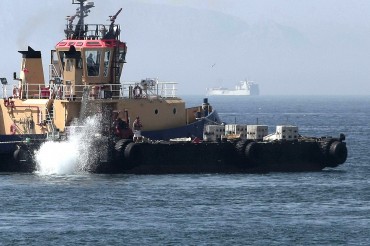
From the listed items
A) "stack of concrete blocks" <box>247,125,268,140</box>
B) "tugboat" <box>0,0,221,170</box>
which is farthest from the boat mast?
"stack of concrete blocks" <box>247,125,268,140</box>

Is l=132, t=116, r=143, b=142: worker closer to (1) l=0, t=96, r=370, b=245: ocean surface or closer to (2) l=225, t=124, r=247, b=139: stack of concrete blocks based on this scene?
(1) l=0, t=96, r=370, b=245: ocean surface

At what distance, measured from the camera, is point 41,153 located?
61.7 metres

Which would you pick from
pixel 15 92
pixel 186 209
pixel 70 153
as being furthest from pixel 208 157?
pixel 15 92

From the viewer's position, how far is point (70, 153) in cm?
6144

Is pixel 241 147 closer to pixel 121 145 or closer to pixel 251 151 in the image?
pixel 251 151

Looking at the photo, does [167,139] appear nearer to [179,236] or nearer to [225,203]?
[225,203]

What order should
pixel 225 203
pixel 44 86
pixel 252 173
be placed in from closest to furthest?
pixel 225 203 < pixel 252 173 < pixel 44 86

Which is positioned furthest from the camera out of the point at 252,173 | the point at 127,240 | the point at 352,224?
the point at 252,173

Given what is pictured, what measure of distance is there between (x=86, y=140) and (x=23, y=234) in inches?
610

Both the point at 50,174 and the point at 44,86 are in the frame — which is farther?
the point at 44,86

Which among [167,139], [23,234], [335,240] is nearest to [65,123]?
[167,139]

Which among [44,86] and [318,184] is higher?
Result: [44,86]

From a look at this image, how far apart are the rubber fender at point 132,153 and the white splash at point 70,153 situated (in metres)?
1.68

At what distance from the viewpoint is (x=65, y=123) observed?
63500 millimetres
